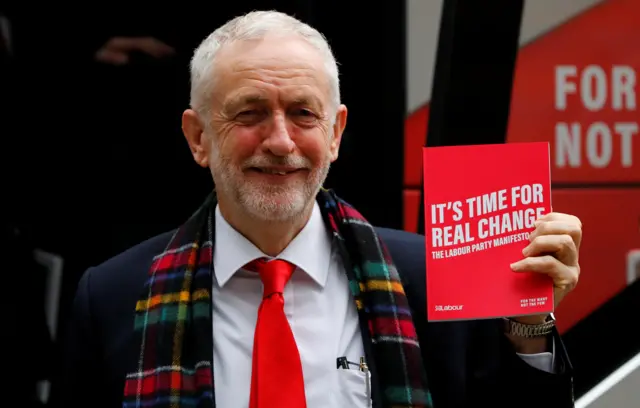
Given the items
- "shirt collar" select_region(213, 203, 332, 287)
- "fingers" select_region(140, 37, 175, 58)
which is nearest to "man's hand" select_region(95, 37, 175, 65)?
"fingers" select_region(140, 37, 175, 58)

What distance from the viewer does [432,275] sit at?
1863 mm

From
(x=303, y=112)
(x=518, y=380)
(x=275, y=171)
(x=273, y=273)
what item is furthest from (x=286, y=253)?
(x=518, y=380)

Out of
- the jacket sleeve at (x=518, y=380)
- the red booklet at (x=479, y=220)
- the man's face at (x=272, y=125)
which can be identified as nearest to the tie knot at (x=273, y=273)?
the man's face at (x=272, y=125)

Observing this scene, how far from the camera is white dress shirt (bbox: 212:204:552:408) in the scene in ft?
6.36

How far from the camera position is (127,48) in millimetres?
4012

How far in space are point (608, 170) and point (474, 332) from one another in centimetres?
171

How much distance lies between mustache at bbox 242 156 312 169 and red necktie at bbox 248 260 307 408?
243mm

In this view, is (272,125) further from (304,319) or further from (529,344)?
(529,344)

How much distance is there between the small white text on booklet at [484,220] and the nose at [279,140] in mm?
304

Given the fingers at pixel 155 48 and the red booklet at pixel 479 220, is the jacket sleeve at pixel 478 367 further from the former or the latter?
the fingers at pixel 155 48

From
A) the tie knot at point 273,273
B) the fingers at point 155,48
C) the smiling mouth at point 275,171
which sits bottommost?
the tie knot at point 273,273

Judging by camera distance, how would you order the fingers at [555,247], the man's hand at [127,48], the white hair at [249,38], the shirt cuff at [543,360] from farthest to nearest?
the man's hand at [127,48]
the white hair at [249,38]
the shirt cuff at [543,360]
the fingers at [555,247]

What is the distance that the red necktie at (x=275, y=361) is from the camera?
1.89 metres

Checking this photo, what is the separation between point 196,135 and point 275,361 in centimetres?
54
